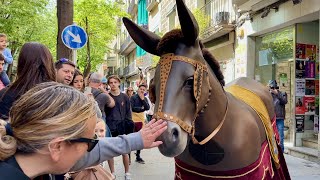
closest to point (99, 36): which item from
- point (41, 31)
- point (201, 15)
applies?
point (41, 31)

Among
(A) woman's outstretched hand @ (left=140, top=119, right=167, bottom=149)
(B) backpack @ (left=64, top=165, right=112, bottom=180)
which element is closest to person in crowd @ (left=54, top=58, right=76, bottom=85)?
(B) backpack @ (left=64, top=165, right=112, bottom=180)

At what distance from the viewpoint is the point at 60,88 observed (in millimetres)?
1529

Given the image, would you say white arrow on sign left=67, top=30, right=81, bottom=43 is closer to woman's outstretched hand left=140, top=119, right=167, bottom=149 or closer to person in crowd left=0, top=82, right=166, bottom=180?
woman's outstretched hand left=140, top=119, right=167, bottom=149

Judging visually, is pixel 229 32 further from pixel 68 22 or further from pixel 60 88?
pixel 60 88

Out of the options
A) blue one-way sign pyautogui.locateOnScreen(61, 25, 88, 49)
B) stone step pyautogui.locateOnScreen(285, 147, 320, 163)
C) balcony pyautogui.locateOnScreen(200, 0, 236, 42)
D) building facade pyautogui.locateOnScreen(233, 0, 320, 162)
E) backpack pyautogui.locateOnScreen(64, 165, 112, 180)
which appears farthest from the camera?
balcony pyautogui.locateOnScreen(200, 0, 236, 42)

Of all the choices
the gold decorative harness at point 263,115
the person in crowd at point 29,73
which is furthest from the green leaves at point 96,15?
the person in crowd at point 29,73

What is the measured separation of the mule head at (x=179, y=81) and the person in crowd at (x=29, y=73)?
665mm

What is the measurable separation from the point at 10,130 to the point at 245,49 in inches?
449

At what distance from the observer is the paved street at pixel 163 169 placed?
23.9ft

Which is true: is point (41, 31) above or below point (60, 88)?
above

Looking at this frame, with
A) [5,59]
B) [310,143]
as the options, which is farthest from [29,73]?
[310,143]

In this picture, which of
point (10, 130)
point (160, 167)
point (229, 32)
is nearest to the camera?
point (10, 130)

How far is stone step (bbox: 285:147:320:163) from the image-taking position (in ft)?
27.9

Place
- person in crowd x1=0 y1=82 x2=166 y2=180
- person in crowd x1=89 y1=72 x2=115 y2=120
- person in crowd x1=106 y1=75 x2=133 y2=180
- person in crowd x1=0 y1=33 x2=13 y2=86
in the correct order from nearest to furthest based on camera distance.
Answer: person in crowd x1=0 y1=82 x2=166 y2=180
person in crowd x1=0 y1=33 x2=13 y2=86
person in crowd x1=89 y1=72 x2=115 y2=120
person in crowd x1=106 y1=75 x2=133 y2=180
